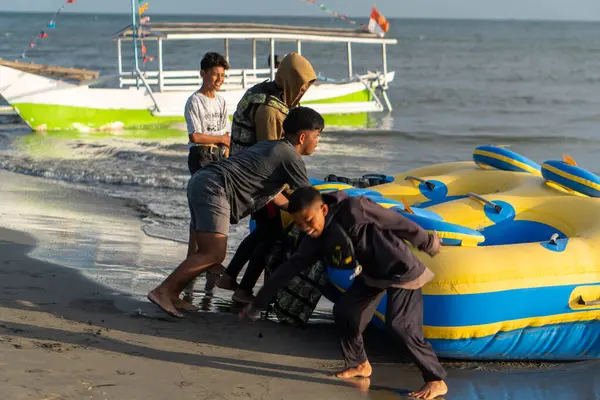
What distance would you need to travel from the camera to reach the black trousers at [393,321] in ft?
14.2

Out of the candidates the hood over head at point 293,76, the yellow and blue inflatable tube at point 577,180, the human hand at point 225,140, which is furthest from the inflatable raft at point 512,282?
the human hand at point 225,140

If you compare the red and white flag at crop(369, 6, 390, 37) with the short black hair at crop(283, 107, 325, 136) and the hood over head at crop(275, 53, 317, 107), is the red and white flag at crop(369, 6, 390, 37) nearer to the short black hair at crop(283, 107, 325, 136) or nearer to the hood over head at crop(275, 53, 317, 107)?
the hood over head at crop(275, 53, 317, 107)

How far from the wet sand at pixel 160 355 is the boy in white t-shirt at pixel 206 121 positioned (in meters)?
0.92

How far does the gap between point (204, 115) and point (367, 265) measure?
219 centimetres

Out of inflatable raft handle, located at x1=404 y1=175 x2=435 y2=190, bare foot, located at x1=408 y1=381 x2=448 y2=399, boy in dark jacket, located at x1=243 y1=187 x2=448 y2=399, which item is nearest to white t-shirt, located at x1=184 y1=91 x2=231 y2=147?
inflatable raft handle, located at x1=404 y1=175 x2=435 y2=190

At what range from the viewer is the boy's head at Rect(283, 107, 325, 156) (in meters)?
4.88

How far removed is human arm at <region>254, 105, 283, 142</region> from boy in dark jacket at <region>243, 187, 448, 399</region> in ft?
3.63

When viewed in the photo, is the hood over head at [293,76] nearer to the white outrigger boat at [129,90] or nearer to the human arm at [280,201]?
the human arm at [280,201]

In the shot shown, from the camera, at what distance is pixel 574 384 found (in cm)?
479

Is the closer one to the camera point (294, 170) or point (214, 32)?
point (294, 170)

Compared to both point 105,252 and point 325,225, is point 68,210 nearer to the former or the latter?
point 105,252

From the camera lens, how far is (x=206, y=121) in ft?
19.9

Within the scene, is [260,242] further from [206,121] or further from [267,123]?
[206,121]

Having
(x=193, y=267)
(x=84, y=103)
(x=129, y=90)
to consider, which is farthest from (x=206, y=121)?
(x=129, y=90)
